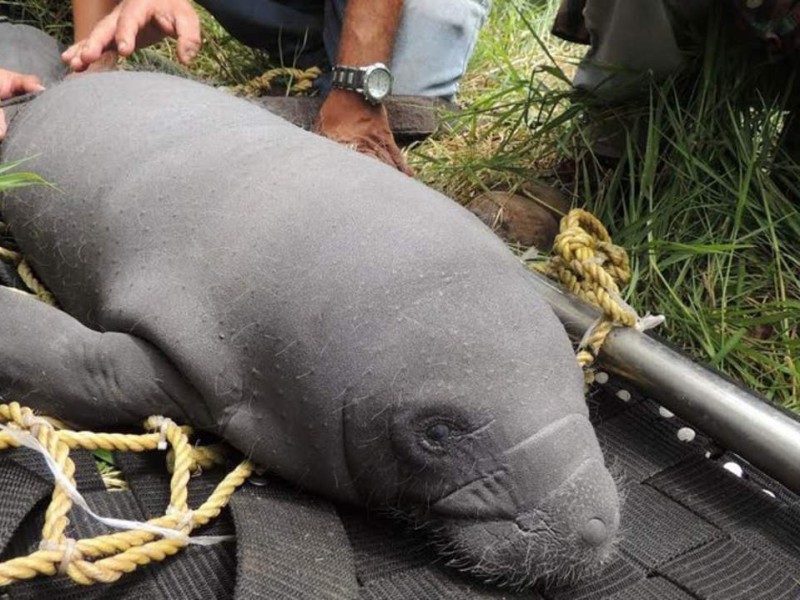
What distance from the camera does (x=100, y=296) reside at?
1628 mm

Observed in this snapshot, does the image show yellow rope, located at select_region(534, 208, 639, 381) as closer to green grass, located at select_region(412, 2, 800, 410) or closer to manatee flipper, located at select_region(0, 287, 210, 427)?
green grass, located at select_region(412, 2, 800, 410)

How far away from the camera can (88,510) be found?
129 cm

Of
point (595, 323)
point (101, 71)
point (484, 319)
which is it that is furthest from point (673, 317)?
point (101, 71)

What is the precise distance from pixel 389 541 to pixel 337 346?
275mm

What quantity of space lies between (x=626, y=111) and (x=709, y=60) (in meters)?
0.24

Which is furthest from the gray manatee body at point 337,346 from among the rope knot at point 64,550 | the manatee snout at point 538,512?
→ the rope knot at point 64,550

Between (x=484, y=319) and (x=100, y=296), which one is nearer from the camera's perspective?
(x=484, y=319)

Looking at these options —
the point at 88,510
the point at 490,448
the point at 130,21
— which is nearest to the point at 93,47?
the point at 130,21

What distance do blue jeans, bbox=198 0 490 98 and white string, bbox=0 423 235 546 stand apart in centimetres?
196

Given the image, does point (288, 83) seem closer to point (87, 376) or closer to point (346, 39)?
point (346, 39)

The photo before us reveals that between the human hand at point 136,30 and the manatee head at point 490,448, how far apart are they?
3.77 ft

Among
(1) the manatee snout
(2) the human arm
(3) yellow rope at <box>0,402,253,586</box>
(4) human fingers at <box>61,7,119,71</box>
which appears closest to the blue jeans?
(2) the human arm

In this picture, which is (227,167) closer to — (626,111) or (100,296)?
(100,296)

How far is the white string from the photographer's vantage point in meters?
1.29
